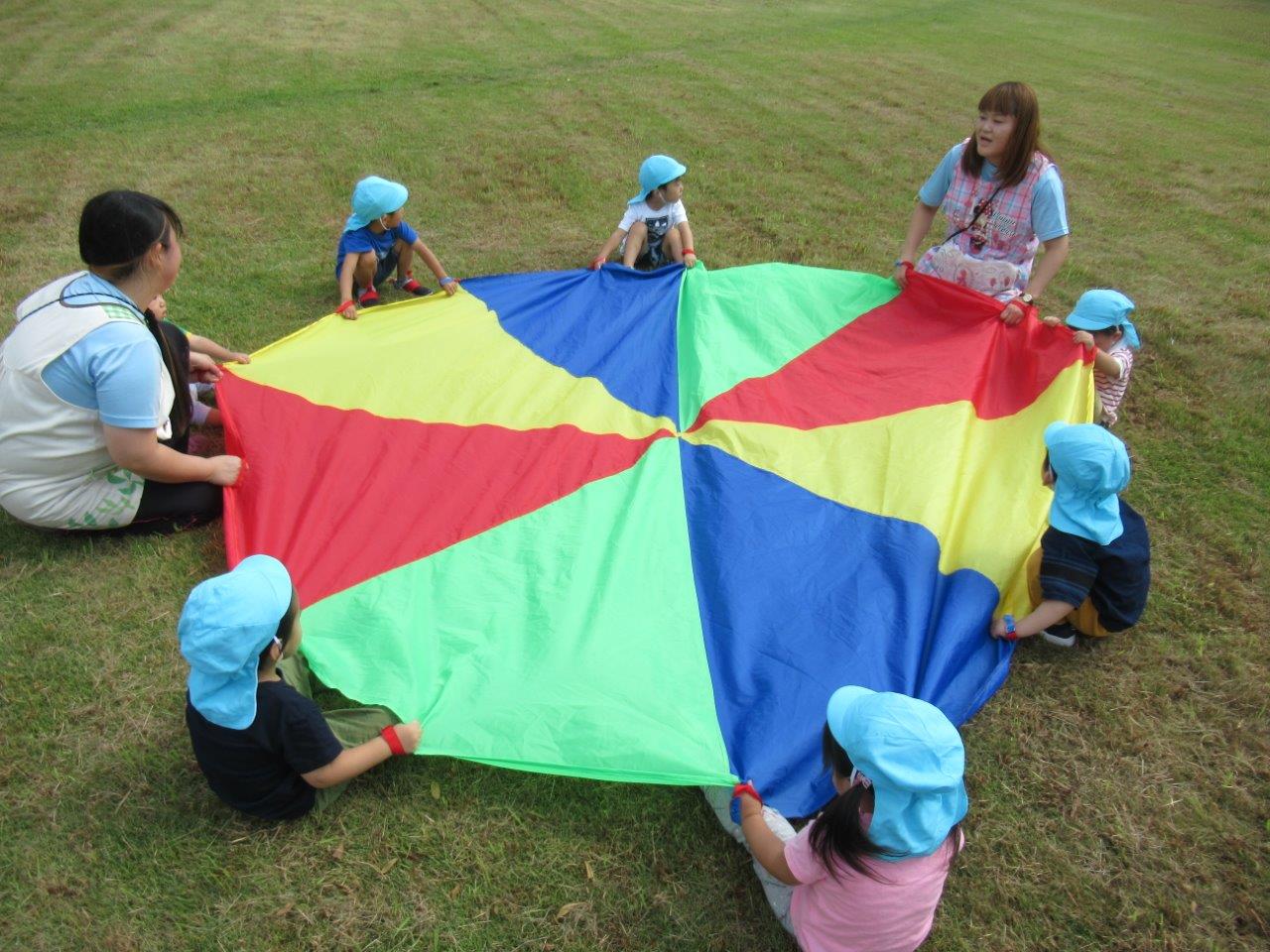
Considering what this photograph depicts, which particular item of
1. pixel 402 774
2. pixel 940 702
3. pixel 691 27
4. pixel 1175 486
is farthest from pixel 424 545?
pixel 691 27

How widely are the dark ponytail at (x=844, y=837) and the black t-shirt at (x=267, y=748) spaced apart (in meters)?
1.20

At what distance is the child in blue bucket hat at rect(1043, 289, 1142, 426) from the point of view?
3.74 m

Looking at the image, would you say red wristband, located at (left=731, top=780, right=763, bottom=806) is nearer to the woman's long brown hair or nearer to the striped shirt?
the striped shirt

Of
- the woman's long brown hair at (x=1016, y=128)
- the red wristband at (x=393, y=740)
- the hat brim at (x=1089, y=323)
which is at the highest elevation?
the woman's long brown hair at (x=1016, y=128)

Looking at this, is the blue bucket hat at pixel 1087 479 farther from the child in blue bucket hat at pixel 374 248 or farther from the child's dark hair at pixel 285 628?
the child in blue bucket hat at pixel 374 248

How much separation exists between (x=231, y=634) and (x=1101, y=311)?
3.51 metres

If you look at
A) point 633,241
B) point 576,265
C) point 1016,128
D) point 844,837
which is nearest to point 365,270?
point 576,265

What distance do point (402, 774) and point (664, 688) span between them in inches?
30.5

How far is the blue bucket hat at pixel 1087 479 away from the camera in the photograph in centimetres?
263

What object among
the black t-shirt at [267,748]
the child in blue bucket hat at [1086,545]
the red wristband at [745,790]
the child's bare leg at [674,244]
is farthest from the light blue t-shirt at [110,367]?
the child's bare leg at [674,244]

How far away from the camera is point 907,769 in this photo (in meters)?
1.75

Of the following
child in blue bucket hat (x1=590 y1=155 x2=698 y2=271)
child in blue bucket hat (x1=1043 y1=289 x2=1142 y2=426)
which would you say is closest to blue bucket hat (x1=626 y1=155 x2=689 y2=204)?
child in blue bucket hat (x1=590 y1=155 x2=698 y2=271)

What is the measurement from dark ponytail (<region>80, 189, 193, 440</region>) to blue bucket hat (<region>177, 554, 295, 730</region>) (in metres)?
1.36

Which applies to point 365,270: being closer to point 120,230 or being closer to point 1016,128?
point 120,230
